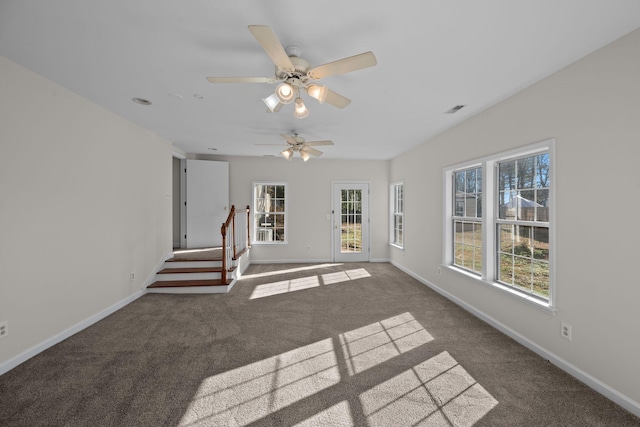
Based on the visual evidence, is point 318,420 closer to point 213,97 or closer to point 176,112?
point 213,97

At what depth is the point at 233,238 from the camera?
5.21 metres

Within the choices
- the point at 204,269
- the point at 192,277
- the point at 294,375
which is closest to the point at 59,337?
the point at 192,277

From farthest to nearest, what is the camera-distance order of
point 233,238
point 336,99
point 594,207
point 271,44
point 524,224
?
point 233,238
point 524,224
point 336,99
point 594,207
point 271,44

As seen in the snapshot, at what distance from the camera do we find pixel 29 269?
8.18ft

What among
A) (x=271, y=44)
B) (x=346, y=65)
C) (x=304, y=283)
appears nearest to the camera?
(x=271, y=44)

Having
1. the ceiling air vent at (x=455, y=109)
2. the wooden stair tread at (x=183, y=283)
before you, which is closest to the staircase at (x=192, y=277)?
the wooden stair tread at (x=183, y=283)

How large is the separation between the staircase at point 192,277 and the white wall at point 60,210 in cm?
43

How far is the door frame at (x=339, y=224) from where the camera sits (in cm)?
682

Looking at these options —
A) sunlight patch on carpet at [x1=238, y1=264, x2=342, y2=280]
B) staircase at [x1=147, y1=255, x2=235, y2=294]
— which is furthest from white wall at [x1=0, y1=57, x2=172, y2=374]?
sunlight patch on carpet at [x1=238, y1=264, x2=342, y2=280]

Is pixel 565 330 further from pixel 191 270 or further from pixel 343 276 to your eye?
pixel 191 270

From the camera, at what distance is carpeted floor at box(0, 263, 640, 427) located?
1835 millimetres

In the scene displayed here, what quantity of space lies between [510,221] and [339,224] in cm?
413

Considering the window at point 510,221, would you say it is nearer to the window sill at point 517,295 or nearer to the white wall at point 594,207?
the window sill at point 517,295

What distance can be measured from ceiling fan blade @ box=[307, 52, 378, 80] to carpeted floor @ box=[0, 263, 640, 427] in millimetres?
2276
